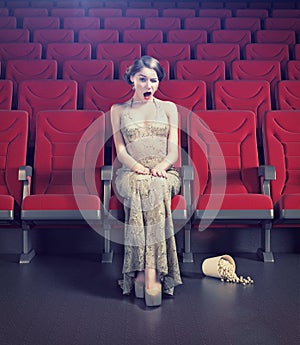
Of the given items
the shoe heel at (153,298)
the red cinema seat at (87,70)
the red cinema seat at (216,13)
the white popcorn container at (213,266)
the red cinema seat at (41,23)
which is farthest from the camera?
the red cinema seat at (216,13)

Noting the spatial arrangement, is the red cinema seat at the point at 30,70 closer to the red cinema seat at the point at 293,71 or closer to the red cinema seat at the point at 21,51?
the red cinema seat at the point at 21,51

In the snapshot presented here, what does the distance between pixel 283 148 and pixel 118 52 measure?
591 mm

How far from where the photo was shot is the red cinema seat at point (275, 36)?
1.29 meters

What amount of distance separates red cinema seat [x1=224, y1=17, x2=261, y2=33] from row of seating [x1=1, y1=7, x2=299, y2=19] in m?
0.09

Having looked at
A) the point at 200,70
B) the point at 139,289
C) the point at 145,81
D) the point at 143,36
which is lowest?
the point at 139,289

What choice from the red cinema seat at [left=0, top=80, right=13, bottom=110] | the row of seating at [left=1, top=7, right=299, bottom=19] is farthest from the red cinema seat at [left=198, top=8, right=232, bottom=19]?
the red cinema seat at [left=0, top=80, right=13, bottom=110]

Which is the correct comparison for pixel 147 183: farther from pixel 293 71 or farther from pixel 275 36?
pixel 275 36

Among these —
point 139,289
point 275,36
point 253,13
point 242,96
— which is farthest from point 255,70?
point 139,289

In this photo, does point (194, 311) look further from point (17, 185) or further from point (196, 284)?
point (17, 185)

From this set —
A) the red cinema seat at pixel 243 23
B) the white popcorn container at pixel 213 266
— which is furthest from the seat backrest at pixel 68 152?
the red cinema seat at pixel 243 23

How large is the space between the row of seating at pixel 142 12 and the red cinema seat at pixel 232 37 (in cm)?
21

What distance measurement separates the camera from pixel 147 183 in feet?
1.70

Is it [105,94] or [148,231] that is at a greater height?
[105,94]

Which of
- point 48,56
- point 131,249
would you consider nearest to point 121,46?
point 48,56
